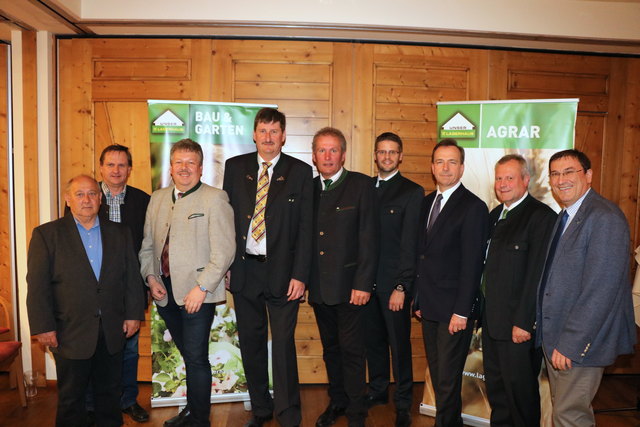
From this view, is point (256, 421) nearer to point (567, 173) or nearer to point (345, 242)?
point (345, 242)

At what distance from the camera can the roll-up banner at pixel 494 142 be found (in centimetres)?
348

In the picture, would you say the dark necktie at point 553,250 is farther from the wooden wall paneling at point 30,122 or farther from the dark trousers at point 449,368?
the wooden wall paneling at point 30,122

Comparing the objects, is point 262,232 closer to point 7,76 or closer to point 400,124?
point 400,124

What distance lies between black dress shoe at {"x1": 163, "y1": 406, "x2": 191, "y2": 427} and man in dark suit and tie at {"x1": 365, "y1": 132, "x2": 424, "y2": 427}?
4.59 ft

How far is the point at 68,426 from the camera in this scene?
270cm

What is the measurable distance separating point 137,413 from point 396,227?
87.5 inches

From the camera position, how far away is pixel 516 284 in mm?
2648

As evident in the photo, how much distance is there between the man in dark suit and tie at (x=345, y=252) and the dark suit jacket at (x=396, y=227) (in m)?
0.20

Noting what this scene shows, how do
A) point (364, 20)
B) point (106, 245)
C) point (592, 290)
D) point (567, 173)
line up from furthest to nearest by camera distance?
point (364, 20) → point (106, 245) → point (567, 173) → point (592, 290)

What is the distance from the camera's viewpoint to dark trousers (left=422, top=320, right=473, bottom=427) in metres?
2.84

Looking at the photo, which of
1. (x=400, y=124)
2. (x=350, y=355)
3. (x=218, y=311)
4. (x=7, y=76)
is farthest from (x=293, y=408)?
(x=7, y=76)

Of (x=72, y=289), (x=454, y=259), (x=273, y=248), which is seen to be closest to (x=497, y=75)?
(x=454, y=259)

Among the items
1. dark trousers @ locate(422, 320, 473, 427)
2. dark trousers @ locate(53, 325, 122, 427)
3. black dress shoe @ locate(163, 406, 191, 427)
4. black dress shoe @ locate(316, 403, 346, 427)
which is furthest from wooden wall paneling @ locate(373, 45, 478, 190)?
dark trousers @ locate(53, 325, 122, 427)

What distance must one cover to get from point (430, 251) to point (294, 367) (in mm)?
1136
